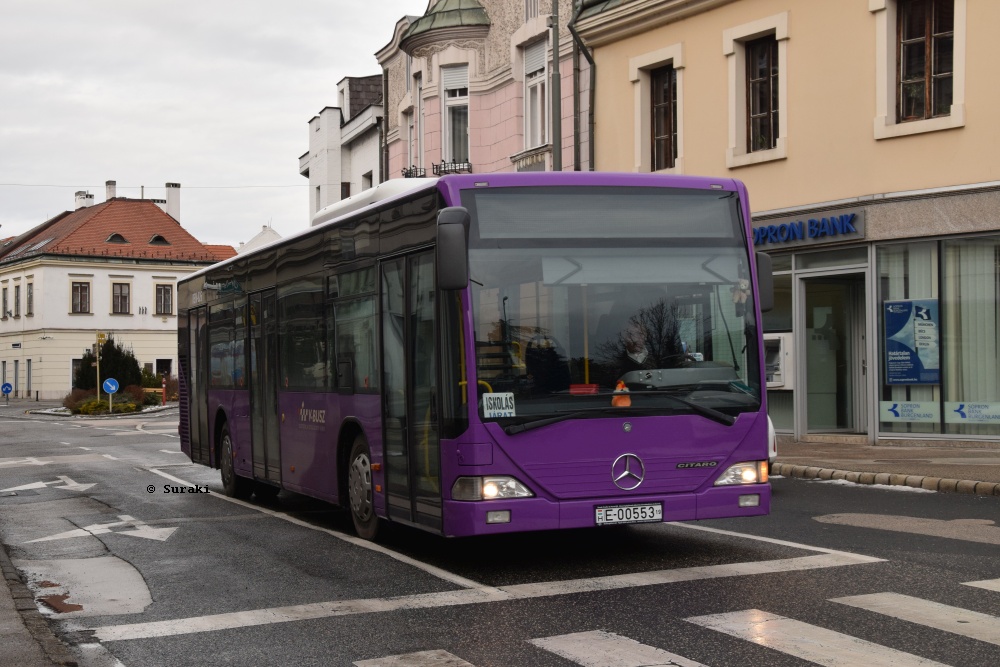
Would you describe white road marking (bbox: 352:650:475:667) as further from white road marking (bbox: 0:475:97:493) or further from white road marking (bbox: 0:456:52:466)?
white road marking (bbox: 0:456:52:466)

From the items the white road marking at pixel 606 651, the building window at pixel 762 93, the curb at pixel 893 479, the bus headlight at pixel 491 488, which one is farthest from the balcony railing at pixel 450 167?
the white road marking at pixel 606 651

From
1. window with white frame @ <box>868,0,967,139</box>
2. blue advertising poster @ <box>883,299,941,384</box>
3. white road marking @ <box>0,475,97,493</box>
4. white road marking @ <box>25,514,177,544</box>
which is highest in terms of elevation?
window with white frame @ <box>868,0,967,139</box>

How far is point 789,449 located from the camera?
21047mm

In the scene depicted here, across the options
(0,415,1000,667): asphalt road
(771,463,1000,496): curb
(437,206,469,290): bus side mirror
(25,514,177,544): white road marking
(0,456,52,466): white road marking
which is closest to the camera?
(0,415,1000,667): asphalt road

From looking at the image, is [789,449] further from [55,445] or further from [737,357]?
[55,445]

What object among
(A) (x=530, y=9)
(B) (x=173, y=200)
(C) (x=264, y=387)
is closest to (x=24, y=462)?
(C) (x=264, y=387)

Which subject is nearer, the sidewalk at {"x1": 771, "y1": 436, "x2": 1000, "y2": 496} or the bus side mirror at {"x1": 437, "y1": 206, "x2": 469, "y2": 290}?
the bus side mirror at {"x1": 437, "y1": 206, "x2": 469, "y2": 290}

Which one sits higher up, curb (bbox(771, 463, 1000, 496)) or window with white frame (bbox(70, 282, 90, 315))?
window with white frame (bbox(70, 282, 90, 315))

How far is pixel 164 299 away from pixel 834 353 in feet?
220

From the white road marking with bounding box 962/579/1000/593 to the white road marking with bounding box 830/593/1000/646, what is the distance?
0.63m

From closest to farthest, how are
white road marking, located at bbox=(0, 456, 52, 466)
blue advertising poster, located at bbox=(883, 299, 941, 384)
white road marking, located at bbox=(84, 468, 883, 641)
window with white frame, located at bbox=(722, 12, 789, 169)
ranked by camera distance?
white road marking, located at bbox=(84, 468, 883, 641) → blue advertising poster, located at bbox=(883, 299, 941, 384) → window with white frame, located at bbox=(722, 12, 789, 169) → white road marking, located at bbox=(0, 456, 52, 466)

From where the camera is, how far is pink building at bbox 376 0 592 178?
1118 inches

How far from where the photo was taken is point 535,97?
30.4m

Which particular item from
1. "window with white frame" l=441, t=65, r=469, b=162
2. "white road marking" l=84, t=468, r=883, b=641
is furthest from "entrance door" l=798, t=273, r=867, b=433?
"white road marking" l=84, t=468, r=883, b=641
